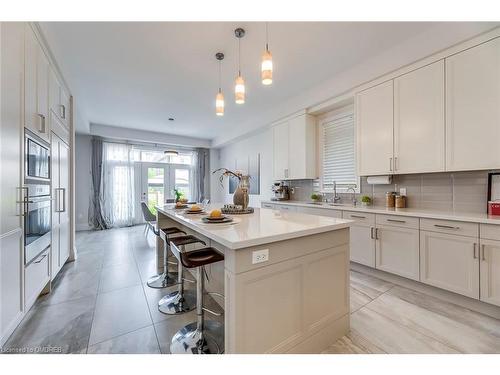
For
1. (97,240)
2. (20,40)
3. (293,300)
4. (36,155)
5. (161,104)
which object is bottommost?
(97,240)

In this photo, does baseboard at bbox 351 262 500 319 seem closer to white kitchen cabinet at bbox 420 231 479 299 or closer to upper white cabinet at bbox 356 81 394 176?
white kitchen cabinet at bbox 420 231 479 299

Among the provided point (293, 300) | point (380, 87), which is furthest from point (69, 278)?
point (380, 87)

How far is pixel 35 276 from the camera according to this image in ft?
6.54

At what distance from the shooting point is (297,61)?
9.72 ft

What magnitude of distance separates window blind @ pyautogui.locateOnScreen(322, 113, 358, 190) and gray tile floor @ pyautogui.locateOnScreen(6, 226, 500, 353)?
5.48 feet

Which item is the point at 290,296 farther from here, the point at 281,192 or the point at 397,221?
the point at 281,192

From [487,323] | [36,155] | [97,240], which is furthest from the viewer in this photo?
[97,240]

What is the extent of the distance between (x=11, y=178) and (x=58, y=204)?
132 centimetres

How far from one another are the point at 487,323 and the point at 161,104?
554 centimetres

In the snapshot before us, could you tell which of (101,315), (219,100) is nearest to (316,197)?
(219,100)

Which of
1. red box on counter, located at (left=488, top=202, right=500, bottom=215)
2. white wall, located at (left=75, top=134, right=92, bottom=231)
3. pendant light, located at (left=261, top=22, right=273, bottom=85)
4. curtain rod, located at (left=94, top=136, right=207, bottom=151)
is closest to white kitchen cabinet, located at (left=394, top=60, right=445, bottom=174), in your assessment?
red box on counter, located at (left=488, top=202, right=500, bottom=215)

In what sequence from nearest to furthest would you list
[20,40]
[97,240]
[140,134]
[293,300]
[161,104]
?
[293,300], [20,40], [161,104], [97,240], [140,134]

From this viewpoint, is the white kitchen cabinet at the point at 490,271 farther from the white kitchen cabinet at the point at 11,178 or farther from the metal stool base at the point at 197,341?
the white kitchen cabinet at the point at 11,178
